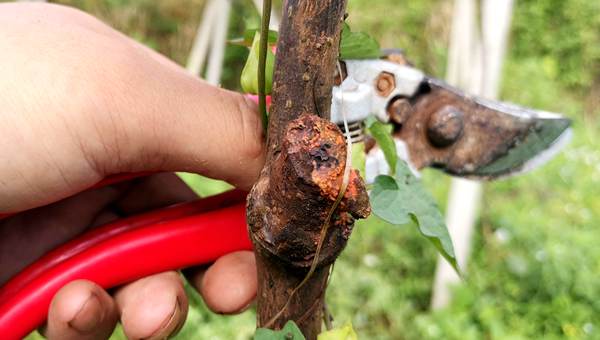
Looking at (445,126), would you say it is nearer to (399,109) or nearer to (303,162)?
(399,109)

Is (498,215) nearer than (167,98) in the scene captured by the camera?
No

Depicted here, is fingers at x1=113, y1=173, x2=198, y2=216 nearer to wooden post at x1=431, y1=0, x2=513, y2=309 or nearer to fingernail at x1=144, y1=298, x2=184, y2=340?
fingernail at x1=144, y1=298, x2=184, y2=340

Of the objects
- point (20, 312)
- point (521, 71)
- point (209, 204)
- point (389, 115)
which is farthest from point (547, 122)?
point (521, 71)

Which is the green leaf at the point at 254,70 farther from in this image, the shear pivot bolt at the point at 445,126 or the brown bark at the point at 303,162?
the shear pivot bolt at the point at 445,126

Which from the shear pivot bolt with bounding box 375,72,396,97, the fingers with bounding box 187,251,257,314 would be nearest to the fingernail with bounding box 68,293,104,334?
the fingers with bounding box 187,251,257,314

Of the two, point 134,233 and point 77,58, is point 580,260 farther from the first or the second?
point 77,58

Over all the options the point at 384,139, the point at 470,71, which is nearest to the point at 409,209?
the point at 384,139

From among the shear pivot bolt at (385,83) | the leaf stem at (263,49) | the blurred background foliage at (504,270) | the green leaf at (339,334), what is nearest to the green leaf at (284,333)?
the green leaf at (339,334)
